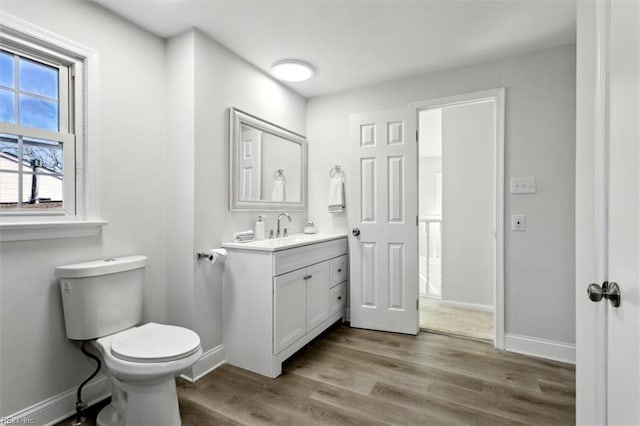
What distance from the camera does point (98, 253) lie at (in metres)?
1.82

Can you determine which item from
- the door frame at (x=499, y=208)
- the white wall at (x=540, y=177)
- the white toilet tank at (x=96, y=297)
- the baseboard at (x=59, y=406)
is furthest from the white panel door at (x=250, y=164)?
the door frame at (x=499, y=208)

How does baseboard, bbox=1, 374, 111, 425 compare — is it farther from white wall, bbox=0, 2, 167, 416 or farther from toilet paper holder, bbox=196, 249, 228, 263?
toilet paper holder, bbox=196, 249, 228, 263

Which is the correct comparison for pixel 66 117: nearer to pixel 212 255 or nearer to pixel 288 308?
pixel 212 255

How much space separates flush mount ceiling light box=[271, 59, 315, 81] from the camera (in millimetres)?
2557

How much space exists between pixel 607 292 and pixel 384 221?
80.7 inches

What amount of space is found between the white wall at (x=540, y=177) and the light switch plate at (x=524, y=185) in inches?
1.5

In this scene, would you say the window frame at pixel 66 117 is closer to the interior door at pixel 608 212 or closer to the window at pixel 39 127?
the window at pixel 39 127

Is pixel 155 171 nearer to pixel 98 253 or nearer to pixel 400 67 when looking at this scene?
pixel 98 253

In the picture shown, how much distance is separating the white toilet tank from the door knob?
2053 millimetres

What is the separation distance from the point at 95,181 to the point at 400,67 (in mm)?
2403

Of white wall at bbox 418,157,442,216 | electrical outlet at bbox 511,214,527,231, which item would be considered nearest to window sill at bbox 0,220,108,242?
electrical outlet at bbox 511,214,527,231

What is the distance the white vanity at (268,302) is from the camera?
82.2 inches

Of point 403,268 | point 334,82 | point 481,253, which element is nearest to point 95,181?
point 334,82

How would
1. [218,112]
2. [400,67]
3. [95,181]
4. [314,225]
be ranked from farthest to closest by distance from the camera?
1. [314,225]
2. [400,67]
3. [218,112]
4. [95,181]
